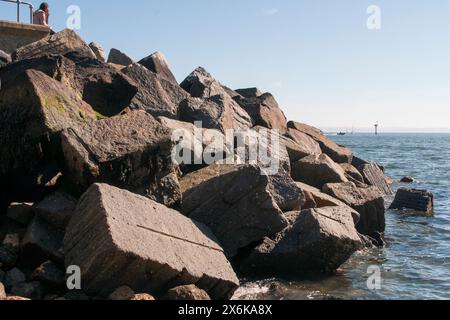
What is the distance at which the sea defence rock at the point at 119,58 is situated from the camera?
17594mm

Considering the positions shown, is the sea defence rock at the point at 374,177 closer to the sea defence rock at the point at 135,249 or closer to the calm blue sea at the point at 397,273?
the calm blue sea at the point at 397,273

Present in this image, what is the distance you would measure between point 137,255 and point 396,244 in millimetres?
6915

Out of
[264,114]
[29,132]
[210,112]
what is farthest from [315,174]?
[29,132]

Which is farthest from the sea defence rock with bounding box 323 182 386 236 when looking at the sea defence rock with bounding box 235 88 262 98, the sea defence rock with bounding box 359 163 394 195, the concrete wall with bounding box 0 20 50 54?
the concrete wall with bounding box 0 20 50 54

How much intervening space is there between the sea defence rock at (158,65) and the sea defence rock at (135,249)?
864 cm

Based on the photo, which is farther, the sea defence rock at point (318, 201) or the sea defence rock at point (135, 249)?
the sea defence rock at point (318, 201)

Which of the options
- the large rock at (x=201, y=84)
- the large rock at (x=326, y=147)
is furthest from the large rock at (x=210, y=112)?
the large rock at (x=326, y=147)

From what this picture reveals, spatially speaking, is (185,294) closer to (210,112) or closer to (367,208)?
(367,208)

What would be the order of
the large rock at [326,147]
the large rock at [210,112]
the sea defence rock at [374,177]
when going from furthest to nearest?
the sea defence rock at [374,177]
the large rock at [326,147]
the large rock at [210,112]

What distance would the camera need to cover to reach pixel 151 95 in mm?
11578

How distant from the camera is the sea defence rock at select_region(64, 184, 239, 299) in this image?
17.9ft

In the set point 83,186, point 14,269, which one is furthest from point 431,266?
point 14,269
